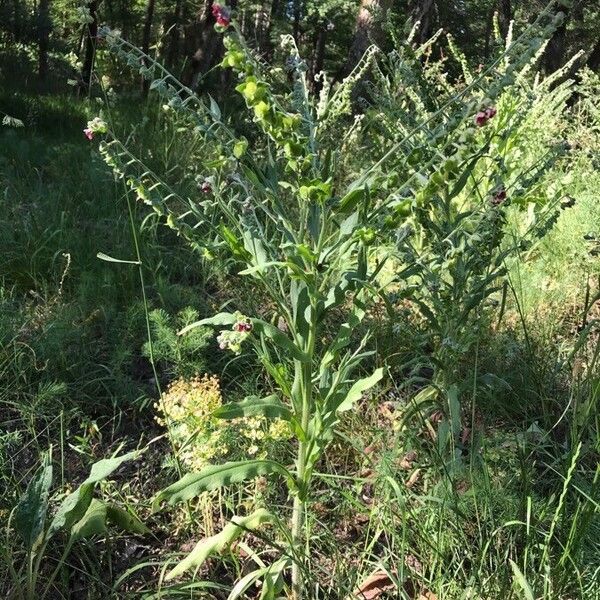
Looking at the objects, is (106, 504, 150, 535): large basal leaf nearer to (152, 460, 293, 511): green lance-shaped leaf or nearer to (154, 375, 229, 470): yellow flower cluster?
(154, 375, 229, 470): yellow flower cluster

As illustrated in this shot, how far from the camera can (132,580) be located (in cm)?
175

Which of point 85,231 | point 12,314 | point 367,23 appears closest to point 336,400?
point 12,314

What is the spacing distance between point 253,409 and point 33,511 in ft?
2.04

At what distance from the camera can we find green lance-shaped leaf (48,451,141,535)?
1.65 meters

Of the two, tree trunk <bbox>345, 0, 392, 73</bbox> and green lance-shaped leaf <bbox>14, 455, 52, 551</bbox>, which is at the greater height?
tree trunk <bbox>345, 0, 392, 73</bbox>

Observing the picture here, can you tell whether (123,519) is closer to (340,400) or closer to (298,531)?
(298,531)

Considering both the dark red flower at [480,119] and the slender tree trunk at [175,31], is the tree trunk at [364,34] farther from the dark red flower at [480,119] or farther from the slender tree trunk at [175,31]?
the slender tree trunk at [175,31]

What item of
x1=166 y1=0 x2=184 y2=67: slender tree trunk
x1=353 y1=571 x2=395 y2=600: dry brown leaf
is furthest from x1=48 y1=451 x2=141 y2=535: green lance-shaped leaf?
x1=166 y1=0 x2=184 y2=67: slender tree trunk

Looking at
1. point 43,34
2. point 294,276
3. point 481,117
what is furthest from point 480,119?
point 43,34

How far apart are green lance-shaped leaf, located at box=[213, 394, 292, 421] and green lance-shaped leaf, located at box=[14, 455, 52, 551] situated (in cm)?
54

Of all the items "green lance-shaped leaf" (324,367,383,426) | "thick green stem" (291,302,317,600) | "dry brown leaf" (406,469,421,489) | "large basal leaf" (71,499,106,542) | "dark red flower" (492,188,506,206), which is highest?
"dark red flower" (492,188,506,206)

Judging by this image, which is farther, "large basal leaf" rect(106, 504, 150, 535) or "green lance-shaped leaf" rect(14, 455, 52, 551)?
"large basal leaf" rect(106, 504, 150, 535)

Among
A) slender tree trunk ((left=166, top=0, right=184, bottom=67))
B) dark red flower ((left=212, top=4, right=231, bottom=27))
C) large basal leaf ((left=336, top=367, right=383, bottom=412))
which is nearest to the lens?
dark red flower ((left=212, top=4, right=231, bottom=27))

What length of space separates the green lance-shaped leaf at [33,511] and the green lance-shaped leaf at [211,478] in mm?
343
